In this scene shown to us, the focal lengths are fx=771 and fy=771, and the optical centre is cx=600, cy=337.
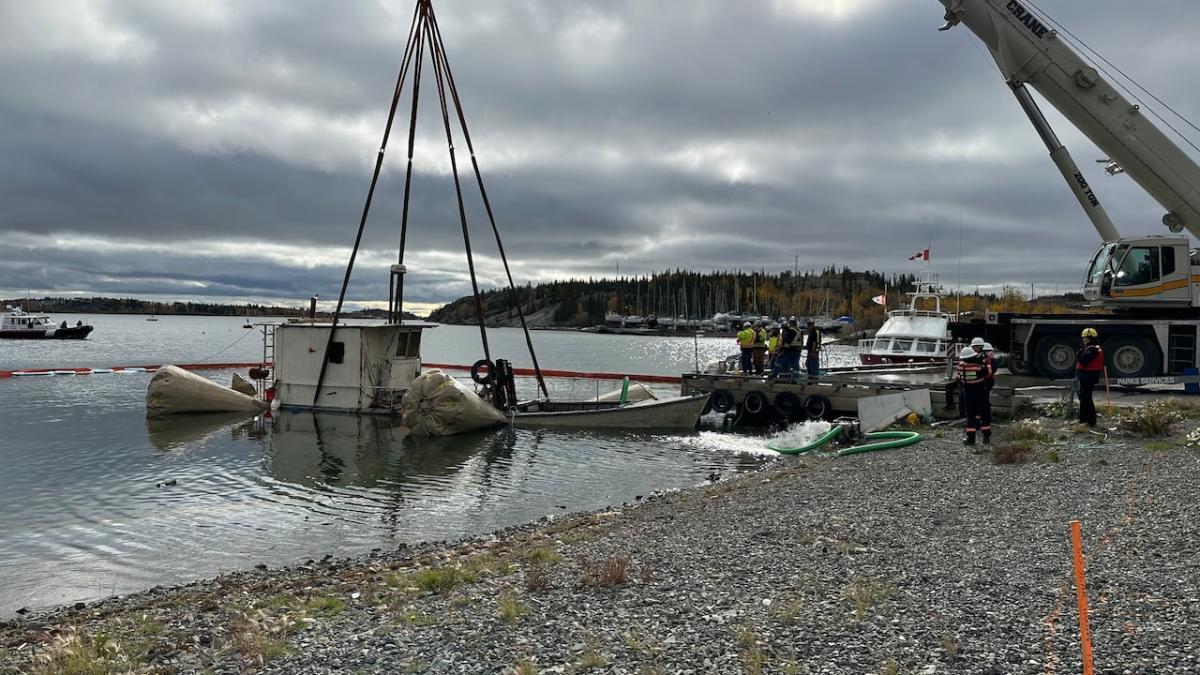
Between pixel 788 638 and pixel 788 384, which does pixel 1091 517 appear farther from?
pixel 788 384

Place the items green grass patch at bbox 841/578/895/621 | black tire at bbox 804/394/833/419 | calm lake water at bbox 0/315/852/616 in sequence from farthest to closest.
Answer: black tire at bbox 804/394/833/419, calm lake water at bbox 0/315/852/616, green grass patch at bbox 841/578/895/621

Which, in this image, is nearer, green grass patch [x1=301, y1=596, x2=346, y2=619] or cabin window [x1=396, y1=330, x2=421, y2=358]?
green grass patch [x1=301, y1=596, x2=346, y2=619]

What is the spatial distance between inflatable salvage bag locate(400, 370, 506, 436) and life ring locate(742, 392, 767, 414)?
845 centimetres

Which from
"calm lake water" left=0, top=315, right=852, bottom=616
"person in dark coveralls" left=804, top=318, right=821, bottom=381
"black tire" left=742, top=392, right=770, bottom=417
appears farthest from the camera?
"person in dark coveralls" left=804, top=318, right=821, bottom=381

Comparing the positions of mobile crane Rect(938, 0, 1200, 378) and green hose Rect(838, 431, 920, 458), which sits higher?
mobile crane Rect(938, 0, 1200, 378)

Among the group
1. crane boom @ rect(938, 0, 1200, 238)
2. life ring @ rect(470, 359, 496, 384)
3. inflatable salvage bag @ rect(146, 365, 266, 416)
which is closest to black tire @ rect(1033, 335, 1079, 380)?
crane boom @ rect(938, 0, 1200, 238)

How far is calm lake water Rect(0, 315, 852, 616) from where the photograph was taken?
38.4 ft

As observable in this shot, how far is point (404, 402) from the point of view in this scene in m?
23.9

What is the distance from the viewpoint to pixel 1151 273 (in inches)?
810

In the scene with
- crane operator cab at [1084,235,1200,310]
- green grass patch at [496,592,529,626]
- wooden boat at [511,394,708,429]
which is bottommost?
wooden boat at [511,394,708,429]

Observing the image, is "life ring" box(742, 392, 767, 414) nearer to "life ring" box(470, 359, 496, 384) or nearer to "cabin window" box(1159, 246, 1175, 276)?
"life ring" box(470, 359, 496, 384)

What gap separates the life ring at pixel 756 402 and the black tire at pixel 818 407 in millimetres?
1365

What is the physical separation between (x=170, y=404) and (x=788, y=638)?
27820mm

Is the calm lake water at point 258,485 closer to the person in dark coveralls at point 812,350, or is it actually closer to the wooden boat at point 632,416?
Result: the wooden boat at point 632,416
